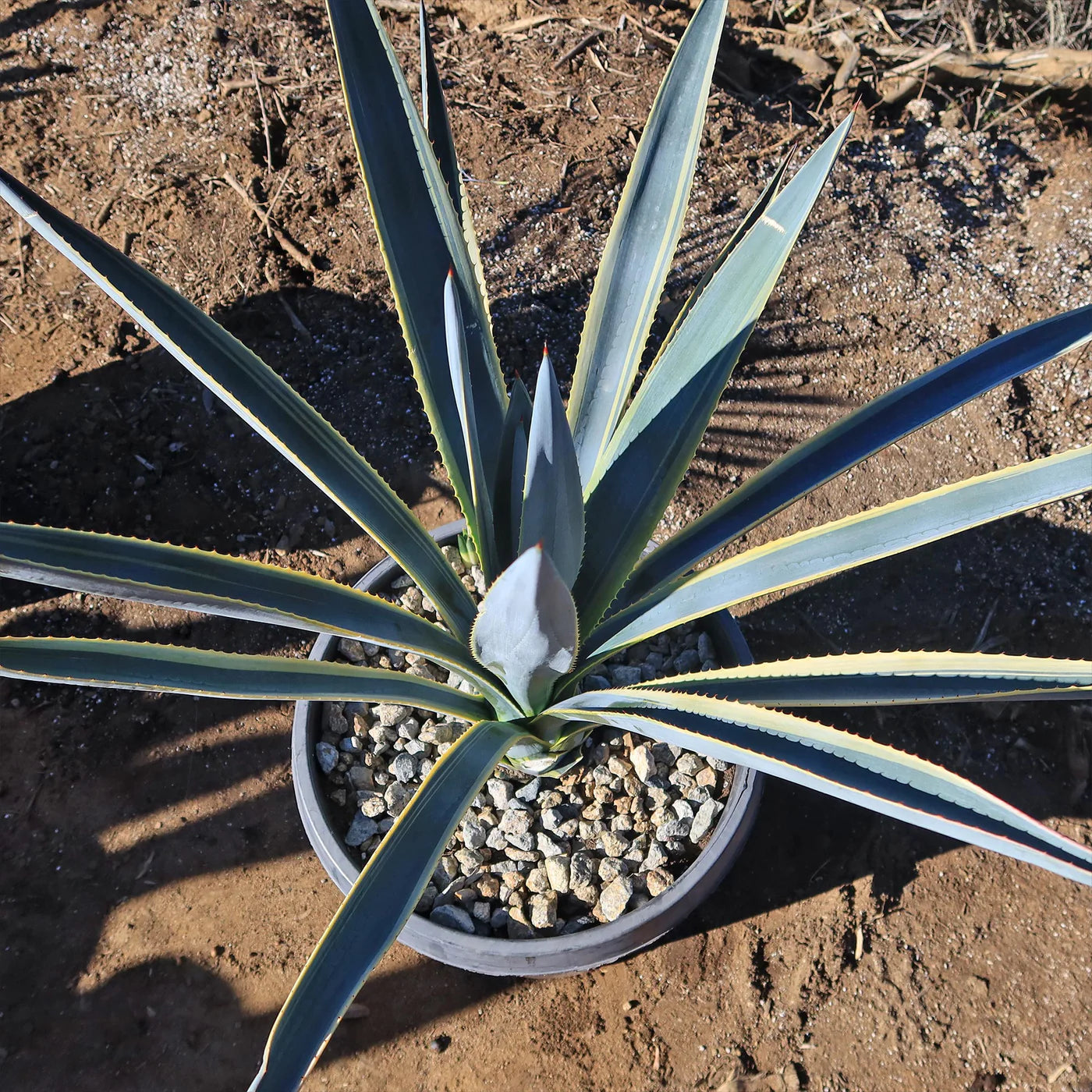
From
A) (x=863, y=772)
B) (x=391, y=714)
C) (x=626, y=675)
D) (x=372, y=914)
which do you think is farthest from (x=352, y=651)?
(x=863, y=772)

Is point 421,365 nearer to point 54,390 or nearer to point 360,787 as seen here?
point 360,787

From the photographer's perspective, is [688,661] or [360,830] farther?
[688,661]

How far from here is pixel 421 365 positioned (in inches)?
55.2

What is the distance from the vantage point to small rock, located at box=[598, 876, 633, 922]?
1667 mm

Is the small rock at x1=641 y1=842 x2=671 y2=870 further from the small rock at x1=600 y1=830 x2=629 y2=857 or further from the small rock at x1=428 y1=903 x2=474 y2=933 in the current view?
the small rock at x1=428 y1=903 x2=474 y2=933

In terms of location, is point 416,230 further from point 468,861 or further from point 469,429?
point 468,861

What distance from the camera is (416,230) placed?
1.38 meters

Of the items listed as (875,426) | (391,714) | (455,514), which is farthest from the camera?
(455,514)

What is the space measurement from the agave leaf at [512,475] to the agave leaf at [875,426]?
229 mm

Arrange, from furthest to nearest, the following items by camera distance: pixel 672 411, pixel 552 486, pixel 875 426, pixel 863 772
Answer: pixel 672 411, pixel 875 426, pixel 552 486, pixel 863 772

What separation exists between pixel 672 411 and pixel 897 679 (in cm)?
54

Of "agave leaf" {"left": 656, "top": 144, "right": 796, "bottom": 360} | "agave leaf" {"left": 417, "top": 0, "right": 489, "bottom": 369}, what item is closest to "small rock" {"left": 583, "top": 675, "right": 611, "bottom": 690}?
"agave leaf" {"left": 656, "top": 144, "right": 796, "bottom": 360}

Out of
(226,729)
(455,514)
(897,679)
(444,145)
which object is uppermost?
(455,514)

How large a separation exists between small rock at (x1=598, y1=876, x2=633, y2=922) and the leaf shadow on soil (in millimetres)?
399
